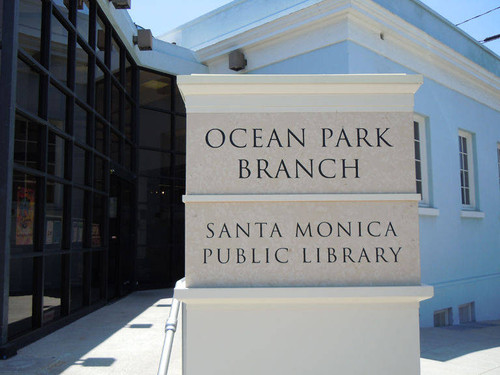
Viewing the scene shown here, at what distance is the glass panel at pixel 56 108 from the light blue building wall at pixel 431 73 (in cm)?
384

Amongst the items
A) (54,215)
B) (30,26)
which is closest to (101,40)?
(30,26)

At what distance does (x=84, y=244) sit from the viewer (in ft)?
23.8

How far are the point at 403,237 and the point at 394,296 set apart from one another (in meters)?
0.30

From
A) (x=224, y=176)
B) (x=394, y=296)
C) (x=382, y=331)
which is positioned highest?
(x=224, y=176)

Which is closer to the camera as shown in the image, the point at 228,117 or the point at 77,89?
the point at 228,117

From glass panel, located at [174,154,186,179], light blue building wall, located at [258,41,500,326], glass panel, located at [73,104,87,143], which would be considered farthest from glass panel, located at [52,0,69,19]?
glass panel, located at [174,154,186,179]

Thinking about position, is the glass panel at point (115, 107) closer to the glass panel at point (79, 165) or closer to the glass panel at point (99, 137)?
the glass panel at point (99, 137)

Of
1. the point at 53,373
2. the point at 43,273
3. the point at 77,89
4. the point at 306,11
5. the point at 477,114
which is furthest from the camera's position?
the point at 477,114

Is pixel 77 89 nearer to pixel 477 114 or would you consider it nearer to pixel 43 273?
pixel 43 273

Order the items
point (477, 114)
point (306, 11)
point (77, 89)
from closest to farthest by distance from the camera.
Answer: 1. point (77, 89)
2. point (306, 11)
3. point (477, 114)

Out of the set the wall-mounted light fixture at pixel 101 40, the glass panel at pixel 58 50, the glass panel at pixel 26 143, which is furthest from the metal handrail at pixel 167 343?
the wall-mounted light fixture at pixel 101 40

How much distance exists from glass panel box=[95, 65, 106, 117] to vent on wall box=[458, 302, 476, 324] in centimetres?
751

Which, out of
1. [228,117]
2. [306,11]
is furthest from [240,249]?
[306,11]

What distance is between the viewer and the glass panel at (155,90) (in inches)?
400
